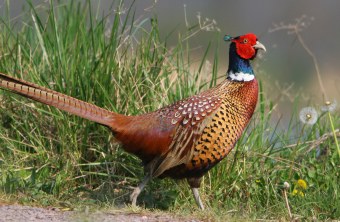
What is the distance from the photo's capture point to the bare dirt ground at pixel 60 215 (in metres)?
5.43

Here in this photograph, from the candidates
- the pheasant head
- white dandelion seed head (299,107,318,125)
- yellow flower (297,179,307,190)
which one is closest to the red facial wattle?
the pheasant head

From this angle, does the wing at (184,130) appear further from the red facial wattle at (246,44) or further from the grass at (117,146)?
the red facial wattle at (246,44)

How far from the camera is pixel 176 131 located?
6.05 m

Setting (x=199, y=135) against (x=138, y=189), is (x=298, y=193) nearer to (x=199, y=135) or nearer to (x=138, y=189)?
(x=199, y=135)

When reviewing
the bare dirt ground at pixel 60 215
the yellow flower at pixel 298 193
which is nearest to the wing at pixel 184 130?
the bare dirt ground at pixel 60 215

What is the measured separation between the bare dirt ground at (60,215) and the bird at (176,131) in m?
0.32

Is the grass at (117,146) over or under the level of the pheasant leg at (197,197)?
over

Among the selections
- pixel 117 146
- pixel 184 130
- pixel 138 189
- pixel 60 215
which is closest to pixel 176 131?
pixel 184 130

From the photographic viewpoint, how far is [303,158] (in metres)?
6.76

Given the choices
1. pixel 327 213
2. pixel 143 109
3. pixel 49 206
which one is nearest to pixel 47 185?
pixel 49 206

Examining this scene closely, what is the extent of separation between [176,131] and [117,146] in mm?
651

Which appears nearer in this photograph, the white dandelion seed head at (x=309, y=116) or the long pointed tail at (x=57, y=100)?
the long pointed tail at (x=57, y=100)

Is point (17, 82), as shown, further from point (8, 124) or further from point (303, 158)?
point (303, 158)

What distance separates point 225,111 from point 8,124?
5.07 ft
